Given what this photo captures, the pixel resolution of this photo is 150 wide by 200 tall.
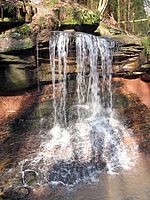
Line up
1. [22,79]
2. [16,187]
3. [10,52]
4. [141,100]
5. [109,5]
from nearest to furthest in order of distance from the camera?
[16,187]
[10,52]
[22,79]
[141,100]
[109,5]

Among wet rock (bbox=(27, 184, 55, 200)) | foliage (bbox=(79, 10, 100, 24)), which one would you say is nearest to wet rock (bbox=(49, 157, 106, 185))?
wet rock (bbox=(27, 184, 55, 200))

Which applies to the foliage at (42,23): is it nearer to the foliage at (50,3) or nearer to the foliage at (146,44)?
the foliage at (50,3)

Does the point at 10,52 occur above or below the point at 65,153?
above

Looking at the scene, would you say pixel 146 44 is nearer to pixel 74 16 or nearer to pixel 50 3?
pixel 74 16

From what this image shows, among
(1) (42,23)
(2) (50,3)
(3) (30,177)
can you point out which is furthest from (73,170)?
(2) (50,3)

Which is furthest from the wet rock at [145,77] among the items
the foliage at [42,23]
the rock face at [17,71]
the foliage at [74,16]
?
the foliage at [42,23]

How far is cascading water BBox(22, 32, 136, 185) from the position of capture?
9.21m

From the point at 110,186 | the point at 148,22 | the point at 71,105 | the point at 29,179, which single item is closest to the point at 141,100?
the point at 71,105

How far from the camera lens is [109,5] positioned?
60.6 feet

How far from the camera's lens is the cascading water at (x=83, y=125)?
30.2 feet

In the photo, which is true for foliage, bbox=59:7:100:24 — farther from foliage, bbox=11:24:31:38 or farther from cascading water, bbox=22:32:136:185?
foliage, bbox=11:24:31:38

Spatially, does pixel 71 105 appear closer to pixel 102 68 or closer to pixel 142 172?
pixel 102 68

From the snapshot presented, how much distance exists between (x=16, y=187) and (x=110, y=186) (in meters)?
2.38

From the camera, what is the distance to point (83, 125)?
11.0 metres
